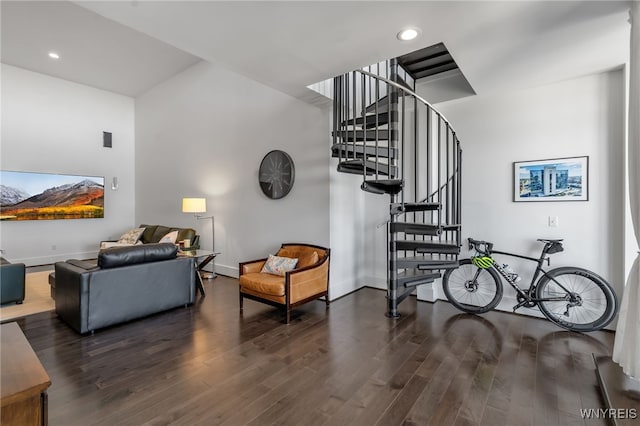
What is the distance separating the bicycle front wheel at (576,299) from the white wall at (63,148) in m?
8.92

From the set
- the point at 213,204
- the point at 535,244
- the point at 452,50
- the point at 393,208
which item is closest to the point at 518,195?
the point at 535,244

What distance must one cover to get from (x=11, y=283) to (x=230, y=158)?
3.37 metres

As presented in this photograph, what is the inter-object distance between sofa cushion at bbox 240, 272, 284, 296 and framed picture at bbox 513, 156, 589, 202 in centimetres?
303

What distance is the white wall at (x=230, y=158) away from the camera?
4.40m

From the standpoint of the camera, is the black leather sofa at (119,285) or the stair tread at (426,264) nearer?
the black leather sofa at (119,285)

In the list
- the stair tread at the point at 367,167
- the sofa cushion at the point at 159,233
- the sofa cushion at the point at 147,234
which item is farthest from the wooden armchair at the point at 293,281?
the sofa cushion at the point at 147,234

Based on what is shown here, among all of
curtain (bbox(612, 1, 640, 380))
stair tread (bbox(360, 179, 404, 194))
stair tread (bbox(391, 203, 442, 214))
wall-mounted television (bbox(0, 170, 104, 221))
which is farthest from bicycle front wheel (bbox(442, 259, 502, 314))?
wall-mounted television (bbox(0, 170, 104, 221))

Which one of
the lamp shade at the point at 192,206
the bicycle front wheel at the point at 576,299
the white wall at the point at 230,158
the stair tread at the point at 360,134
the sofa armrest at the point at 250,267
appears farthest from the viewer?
the lamp shade at the point at 192,206

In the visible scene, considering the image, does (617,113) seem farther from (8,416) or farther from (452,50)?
(8,416)

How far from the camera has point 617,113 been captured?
10.1 ft

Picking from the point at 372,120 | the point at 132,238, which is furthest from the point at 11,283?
the point at 372,120

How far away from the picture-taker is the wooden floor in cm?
188

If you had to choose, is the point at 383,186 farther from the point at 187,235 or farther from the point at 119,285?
the point at 187,235

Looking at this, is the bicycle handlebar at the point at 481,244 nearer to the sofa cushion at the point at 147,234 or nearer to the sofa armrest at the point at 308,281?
the sofa armrest at the point at 308,281
